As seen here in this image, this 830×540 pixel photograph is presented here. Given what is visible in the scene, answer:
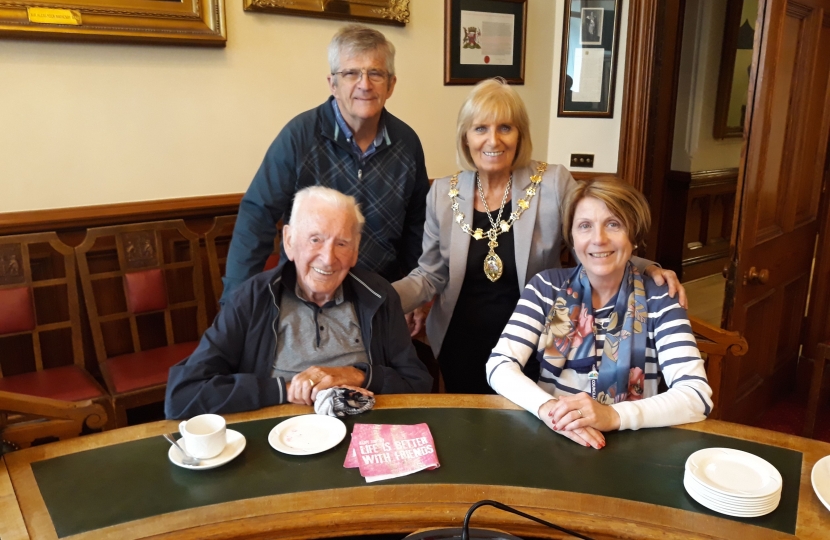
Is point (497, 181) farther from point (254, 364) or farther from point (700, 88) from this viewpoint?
point (700, 88)

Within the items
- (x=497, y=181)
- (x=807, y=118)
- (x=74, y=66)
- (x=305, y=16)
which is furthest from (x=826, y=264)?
(x=74, y=66)

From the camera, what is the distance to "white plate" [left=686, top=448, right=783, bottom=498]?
45.3 inches

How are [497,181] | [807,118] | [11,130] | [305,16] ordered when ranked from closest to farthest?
[497,181]
[11,130]
[807,118]
[305,16]

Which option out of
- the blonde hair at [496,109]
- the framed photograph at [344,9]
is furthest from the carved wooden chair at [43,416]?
the framed photograph at [344,9]

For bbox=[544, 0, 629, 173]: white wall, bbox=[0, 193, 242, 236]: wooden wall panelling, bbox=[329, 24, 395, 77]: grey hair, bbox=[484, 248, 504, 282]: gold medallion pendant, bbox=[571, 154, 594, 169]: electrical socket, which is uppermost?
bbox=[329, 24, 395, 77]: grey hair

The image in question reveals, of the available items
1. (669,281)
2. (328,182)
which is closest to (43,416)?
(328,182)

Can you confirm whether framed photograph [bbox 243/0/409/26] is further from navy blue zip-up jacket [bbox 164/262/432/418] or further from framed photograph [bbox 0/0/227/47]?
navy blue zip-up jacket [bbox 164/262/432/418]

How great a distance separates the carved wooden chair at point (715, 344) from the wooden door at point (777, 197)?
0.74 metres

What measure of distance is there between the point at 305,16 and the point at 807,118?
2268 millimetres

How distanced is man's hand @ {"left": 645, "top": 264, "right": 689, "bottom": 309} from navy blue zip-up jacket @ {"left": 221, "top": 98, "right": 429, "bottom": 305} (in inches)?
37.1

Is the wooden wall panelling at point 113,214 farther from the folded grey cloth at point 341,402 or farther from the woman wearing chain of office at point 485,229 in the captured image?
Answer: the folded grey cloth at point 341,402

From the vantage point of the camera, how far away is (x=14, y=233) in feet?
8.08

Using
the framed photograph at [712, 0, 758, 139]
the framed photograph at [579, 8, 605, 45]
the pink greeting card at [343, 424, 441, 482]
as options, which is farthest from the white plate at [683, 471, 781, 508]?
the framed photograph at [712, 0, 758, 139]

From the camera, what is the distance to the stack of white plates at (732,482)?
1.12 m
